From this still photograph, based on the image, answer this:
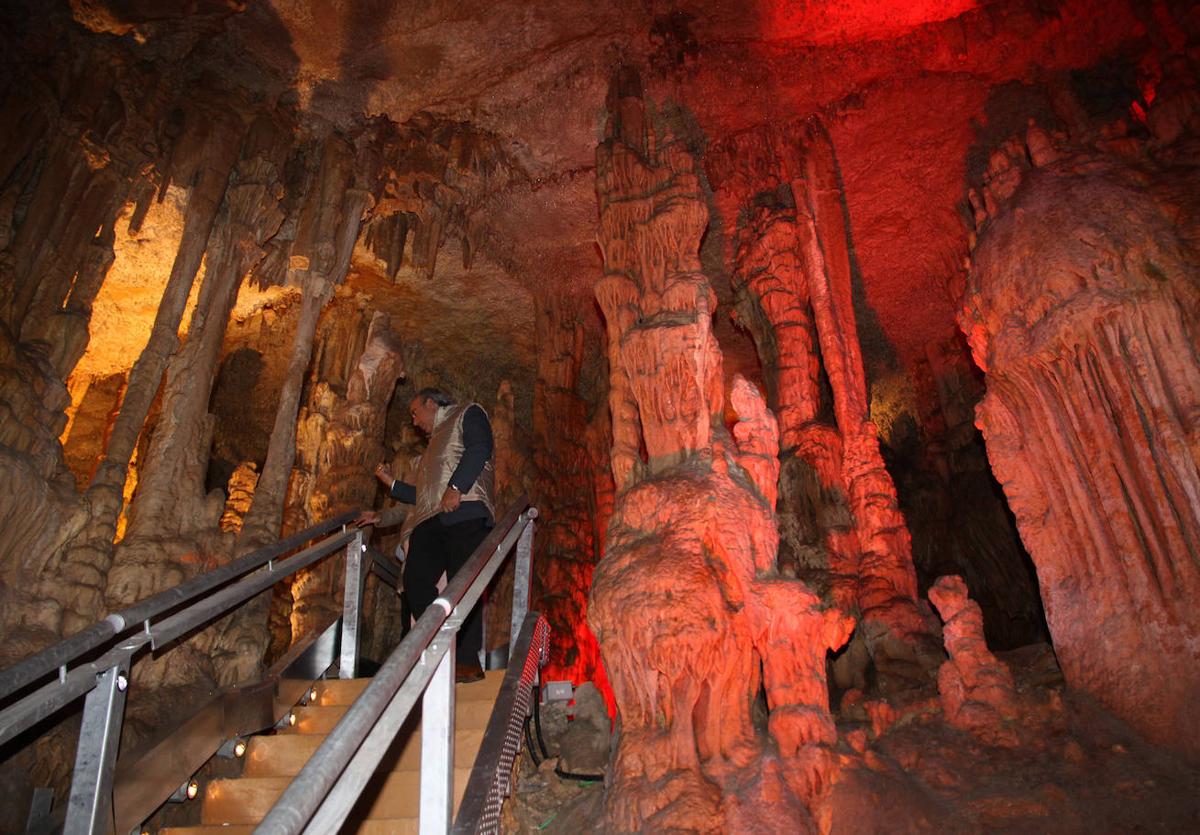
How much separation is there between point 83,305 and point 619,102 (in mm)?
5760

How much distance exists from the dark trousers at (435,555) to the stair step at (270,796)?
979 millimetres

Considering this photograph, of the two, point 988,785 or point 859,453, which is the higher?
point 859,453

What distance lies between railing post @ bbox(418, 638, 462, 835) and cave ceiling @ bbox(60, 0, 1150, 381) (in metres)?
7.23

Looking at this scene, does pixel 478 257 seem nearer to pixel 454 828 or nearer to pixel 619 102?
pixel 619 102

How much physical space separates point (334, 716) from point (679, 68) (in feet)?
24.7

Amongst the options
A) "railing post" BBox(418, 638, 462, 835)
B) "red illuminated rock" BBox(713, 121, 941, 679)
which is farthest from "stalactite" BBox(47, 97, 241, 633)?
"red illuminated rock" BBox(713, 121, 941, 679)

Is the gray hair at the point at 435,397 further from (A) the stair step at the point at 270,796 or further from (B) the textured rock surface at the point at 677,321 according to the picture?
(A) the stair step at the point at 270,796

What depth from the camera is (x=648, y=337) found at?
273 inches

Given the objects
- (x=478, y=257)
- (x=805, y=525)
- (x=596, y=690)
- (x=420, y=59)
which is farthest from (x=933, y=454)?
(x=420, y=59)

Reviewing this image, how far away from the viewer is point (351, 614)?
4.57 metres

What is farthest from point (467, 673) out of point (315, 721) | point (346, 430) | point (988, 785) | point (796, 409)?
point (346, 430)

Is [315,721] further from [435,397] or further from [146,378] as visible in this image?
[146,378]

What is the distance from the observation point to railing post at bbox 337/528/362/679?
4516 mm

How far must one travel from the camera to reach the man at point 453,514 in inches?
165
